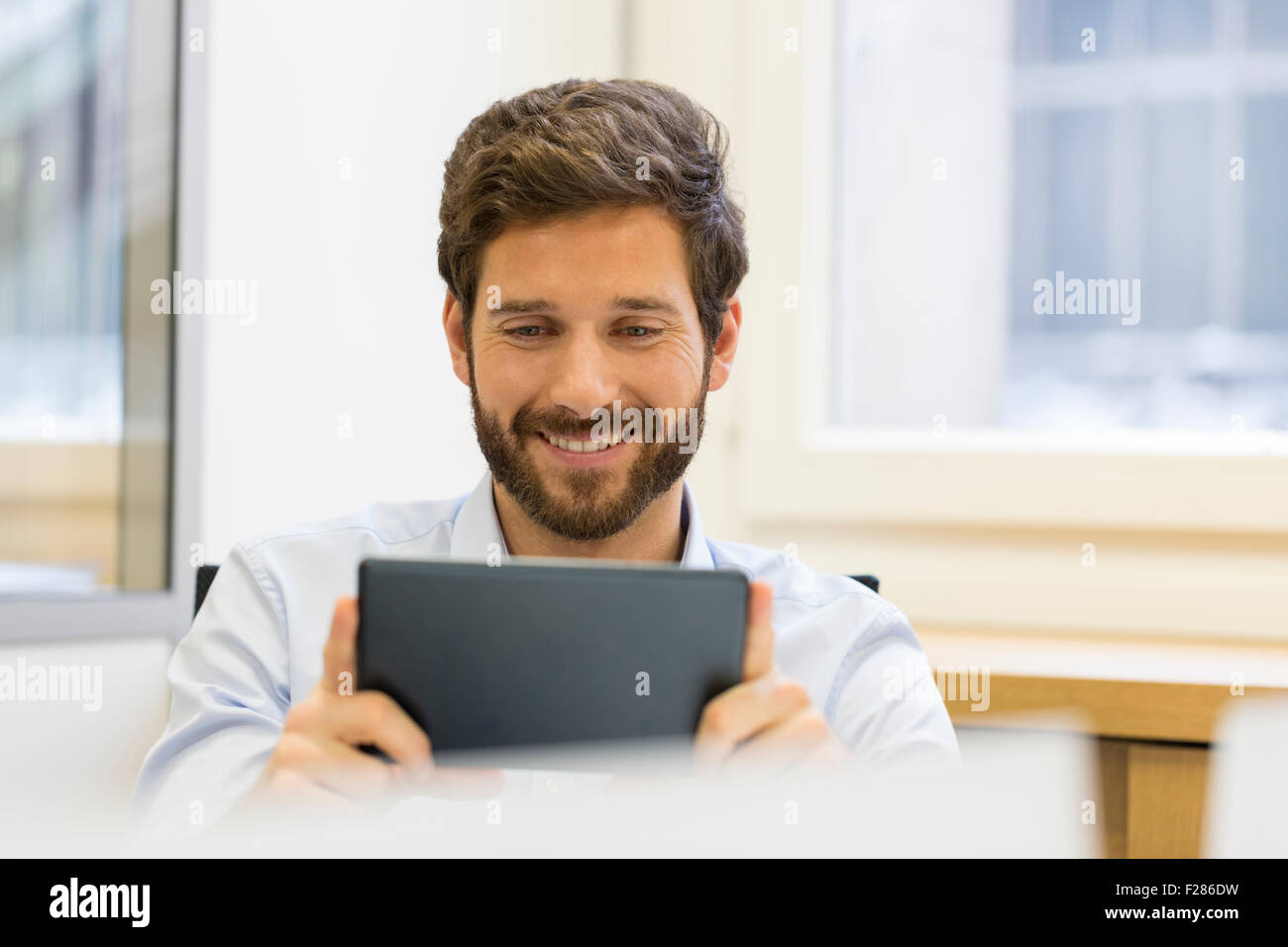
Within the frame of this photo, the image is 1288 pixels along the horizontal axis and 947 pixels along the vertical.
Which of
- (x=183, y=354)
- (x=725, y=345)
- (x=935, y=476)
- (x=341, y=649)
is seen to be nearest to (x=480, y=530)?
(x=725, y=345)

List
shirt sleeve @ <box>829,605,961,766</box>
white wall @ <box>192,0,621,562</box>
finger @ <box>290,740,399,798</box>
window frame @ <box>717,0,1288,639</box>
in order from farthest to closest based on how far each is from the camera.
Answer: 1. window frame @ <box>717,0,1288,639</box>
2. white wall @ <box>192,0,621,562</box>
3. shirt sleeve @ <box>829,605,961,766</box>
4. finger @ <box>290,740,399,798</box>

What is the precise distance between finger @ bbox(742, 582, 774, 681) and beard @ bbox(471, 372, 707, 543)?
53cm

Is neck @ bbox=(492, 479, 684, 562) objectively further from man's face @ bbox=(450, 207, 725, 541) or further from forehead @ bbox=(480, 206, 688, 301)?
forehead @ bbox=(480, 206, 688, 301)

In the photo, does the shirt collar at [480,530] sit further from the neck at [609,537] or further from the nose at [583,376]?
the nose at [583,376]

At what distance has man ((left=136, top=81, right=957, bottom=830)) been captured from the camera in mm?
1083

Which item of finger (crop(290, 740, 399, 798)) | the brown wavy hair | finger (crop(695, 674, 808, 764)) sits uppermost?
the brown wavy hair

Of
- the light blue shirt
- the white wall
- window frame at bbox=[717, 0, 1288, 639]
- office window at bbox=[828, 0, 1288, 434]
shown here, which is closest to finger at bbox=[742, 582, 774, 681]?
the light blue shirt

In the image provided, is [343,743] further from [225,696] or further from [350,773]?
[225,696]

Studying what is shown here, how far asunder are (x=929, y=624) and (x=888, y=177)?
773mm

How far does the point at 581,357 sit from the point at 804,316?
110 cm

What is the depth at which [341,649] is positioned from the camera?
65 centimetres

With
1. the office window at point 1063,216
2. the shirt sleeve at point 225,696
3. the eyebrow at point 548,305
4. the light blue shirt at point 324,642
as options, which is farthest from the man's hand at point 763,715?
the office window at point 1063,216
